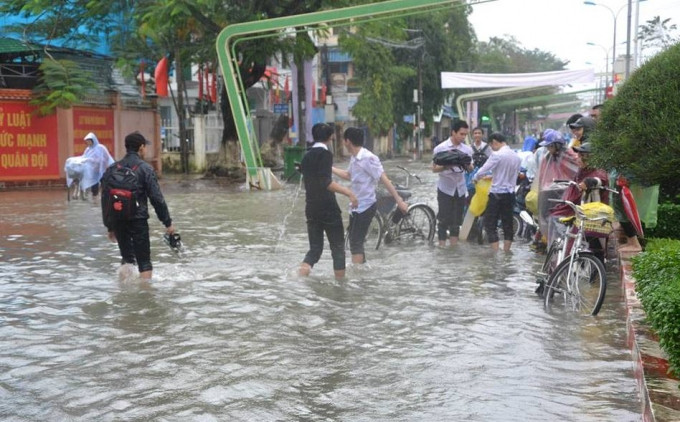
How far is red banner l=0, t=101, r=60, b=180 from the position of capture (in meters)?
23.7

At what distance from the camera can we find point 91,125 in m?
26.4

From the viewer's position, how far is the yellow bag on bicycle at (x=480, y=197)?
37.4ft

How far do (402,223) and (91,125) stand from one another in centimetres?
1650

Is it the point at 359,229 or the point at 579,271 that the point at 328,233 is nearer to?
the point at 359,229

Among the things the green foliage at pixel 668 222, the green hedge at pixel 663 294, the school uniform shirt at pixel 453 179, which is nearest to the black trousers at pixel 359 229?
the school uniform shirt at pixel 453 179

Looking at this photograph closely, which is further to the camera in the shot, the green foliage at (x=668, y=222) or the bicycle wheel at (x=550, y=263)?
the green foliage at (x=668, y=222)

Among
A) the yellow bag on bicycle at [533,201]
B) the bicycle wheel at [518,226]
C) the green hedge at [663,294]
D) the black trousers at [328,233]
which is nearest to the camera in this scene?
the green hedge at [663,294]

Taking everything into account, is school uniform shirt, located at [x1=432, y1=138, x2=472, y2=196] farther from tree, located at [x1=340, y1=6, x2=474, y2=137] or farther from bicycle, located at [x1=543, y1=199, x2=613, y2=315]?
tree, located at [x1=340, y1=6, x2=474, y2=137]

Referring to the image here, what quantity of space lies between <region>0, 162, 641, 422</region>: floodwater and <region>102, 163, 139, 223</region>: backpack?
78cm

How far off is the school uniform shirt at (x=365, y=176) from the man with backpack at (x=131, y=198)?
2349mm

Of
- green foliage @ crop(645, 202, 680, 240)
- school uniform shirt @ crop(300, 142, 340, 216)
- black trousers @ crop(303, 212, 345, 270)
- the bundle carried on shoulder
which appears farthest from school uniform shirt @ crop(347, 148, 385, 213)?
green foliage @ crop(645, 202, 680, 240)

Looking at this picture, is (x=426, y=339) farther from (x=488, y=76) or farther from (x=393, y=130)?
(x=393, y=130)

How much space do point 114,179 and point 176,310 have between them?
1.50m

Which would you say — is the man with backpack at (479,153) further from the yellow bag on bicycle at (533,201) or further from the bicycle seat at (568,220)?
the bicycle seat at (568,220)
